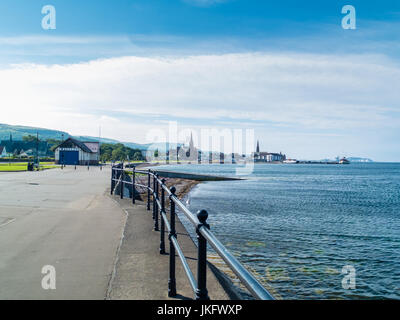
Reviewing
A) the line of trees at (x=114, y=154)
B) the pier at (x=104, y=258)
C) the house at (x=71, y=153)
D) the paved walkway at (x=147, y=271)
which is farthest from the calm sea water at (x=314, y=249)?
the line of trees at (x=114, y=154)

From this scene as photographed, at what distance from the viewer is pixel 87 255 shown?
5496 millimetres

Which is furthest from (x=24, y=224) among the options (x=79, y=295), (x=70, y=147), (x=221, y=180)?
(x=70, y=147)

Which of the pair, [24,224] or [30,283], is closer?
[30,283]

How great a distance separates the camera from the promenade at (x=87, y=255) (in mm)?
4047

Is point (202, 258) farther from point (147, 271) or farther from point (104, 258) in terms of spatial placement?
point (104, 258)

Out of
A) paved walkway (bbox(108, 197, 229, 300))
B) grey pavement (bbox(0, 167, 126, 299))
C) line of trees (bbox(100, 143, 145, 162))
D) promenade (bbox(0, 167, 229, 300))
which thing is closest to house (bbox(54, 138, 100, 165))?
line of trees (bbox(100, 143, 145, 162))

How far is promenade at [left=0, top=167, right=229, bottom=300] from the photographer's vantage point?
4.05 m

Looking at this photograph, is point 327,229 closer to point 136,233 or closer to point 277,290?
point 277,290

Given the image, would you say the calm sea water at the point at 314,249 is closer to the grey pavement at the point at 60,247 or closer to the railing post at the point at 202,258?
the grey pavement at the point at 60,247

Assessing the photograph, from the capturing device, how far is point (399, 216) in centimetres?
2484

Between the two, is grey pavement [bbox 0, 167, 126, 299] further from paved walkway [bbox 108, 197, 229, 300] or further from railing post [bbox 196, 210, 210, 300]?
railing post [bbox 196, 210, 210, 300]

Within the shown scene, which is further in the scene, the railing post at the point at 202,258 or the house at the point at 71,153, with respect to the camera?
the house at the point at 71,153
